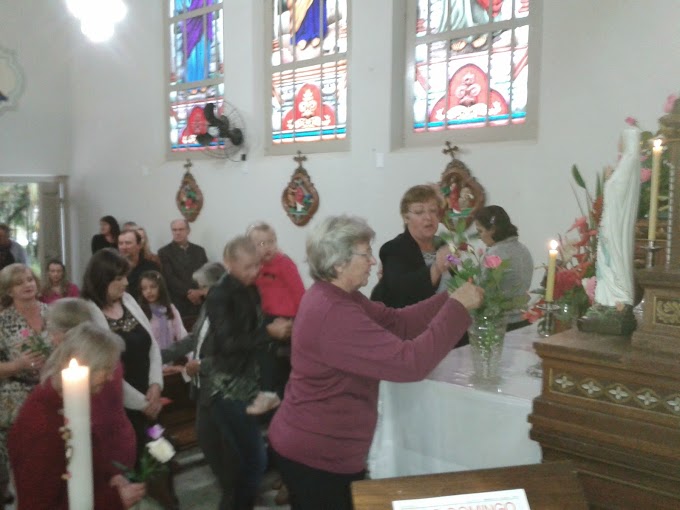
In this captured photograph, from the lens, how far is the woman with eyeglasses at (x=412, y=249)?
2.71 metres

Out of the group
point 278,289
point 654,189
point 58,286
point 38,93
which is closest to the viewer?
point 654,189

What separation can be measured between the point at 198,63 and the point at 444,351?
253 inches

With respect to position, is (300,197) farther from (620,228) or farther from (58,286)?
(620,228)

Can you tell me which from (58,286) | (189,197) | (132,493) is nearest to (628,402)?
(132,493)

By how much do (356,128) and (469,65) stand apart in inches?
43.5

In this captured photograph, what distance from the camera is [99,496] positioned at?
199 cm

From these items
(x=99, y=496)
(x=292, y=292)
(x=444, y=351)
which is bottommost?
(x=99, y=496)

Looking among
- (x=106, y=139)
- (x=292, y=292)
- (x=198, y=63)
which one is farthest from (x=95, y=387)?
(x=106, y=139)

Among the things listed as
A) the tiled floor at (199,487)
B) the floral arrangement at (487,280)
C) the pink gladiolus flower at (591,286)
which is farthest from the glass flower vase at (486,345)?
the tiled floor at (199,487)

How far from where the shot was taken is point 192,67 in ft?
24.4

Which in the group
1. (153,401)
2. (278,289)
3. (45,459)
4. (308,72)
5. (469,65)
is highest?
(308,72)

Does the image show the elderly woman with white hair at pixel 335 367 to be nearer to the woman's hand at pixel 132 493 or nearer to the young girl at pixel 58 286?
the woman's hand at pixel 132 493

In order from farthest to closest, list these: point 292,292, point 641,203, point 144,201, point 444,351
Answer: point 144,201, point 292,292, point 641,203, point 444,351

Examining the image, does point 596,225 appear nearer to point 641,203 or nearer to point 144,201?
point 641,203
